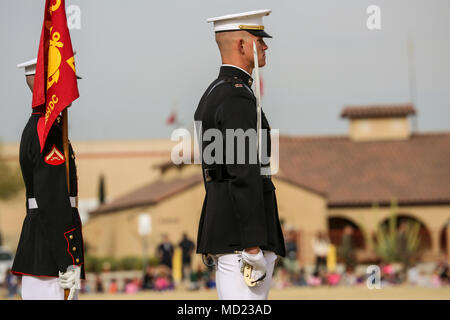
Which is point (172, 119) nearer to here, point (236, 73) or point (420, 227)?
point (420, 227)

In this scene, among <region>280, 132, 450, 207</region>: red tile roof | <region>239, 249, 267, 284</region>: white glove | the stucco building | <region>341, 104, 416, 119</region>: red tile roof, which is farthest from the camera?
<region>341, 104, 416, 119</region>: red tile roof

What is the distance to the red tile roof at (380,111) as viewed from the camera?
5144 cm

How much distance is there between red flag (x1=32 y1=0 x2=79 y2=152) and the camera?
6.40 meters

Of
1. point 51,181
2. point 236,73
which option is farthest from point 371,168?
point 236,73

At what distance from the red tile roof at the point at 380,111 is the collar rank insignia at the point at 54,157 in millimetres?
45810

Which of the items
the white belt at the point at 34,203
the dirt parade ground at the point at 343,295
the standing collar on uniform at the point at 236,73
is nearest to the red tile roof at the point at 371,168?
Result: the dirt parade ground at the point at 343,295

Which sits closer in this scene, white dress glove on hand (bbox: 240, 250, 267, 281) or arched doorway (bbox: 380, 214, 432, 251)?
white dress glove on hand (bbox: 240, 250, 267, 281)

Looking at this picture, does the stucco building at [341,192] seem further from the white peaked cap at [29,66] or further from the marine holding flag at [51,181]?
the marine holding flag at [51,181]

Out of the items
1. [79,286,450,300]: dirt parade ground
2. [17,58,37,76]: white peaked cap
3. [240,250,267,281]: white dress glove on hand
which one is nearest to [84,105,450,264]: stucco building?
[79,286,450,300]: dirt parade ground

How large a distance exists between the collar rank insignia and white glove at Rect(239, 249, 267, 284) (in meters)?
1.73

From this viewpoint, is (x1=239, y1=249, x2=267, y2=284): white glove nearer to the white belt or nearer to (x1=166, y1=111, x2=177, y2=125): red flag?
the white belt

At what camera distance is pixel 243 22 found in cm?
555
